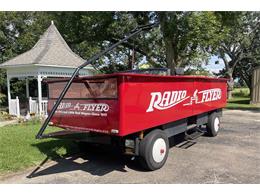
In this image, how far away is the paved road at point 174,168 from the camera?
5.00m

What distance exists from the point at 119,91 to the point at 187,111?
2670mm

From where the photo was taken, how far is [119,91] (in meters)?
4.60

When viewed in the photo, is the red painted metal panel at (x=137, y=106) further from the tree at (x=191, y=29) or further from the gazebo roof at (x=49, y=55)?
the gazebo roof at (x=49, y=55)

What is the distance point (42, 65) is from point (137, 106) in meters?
9.99

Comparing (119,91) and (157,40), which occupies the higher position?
(157,40)

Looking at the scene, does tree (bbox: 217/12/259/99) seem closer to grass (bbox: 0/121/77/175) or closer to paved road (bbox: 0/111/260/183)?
paved road (bbox: 0/111/260/183)

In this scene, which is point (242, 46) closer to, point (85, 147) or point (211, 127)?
point (211, 127)

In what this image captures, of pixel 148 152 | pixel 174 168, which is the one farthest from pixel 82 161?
pixel 174 168

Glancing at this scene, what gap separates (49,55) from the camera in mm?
14688

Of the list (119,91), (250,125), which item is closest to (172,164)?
(119,91)

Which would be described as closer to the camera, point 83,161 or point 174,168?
point 174,168

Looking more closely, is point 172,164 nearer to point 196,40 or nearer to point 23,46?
point 196,40

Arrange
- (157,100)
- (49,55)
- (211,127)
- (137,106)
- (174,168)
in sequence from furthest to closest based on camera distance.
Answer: (49,55), (211,127), (174,168), (157,100), (137,106)

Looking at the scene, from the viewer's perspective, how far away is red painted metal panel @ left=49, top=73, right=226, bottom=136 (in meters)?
4.67
